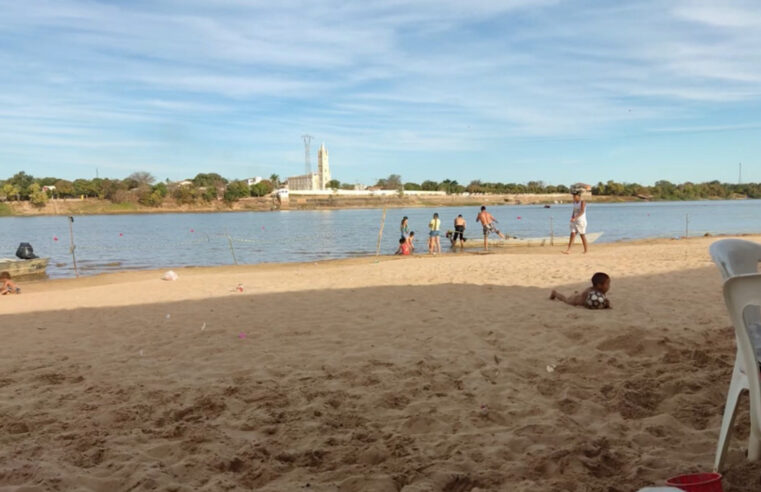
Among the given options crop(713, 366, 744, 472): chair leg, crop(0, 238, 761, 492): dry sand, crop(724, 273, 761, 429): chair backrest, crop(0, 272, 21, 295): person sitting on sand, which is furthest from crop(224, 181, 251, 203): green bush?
crop(724, 273, 761, 429): chair backrest

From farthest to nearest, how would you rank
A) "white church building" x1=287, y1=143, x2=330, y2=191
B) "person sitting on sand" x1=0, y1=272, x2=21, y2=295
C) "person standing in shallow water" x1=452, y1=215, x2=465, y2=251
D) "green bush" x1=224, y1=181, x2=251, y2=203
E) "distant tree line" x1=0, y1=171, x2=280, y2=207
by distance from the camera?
"white church building" x1=287, y1=143, x2=330, y2=191, "green bush" x1=224, y1=181, x2=251, y2=203, "distant tree line" x1=0, y1=171, x2=280, y2=207, "person standing in shallow water" x1=452, y1=215, x2=465, y2=251, "person sitting on sand" x1=0, y1=272, x2=21, y2=295

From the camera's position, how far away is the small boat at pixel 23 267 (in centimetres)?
Answer: 1672

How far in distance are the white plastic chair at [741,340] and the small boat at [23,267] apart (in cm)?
1917

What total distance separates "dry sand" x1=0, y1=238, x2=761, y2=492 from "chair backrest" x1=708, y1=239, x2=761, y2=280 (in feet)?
3.11

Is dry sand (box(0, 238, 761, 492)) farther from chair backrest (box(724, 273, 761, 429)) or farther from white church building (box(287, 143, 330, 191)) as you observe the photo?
white church building (box(287, 143, 330, 191))

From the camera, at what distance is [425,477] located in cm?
256

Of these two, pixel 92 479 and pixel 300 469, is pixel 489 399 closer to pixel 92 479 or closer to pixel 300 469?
pixel 300 469

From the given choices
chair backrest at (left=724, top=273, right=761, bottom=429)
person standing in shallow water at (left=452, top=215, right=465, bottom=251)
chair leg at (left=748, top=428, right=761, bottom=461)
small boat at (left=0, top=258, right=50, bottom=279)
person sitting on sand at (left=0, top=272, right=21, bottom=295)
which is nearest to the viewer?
chair backrest at (left=724, top=273, right=761, bottom=429)

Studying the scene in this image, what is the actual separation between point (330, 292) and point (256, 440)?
5.96m

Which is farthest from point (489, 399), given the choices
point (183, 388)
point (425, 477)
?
point (183, 388)

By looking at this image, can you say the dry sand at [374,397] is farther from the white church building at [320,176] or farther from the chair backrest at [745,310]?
the white church building at [320,176]

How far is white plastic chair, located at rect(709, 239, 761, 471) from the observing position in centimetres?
222

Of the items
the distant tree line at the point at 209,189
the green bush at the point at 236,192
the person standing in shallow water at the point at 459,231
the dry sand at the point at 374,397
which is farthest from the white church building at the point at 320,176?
the dry sand at the point at 374,397

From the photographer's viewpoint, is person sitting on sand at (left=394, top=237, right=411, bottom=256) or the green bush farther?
the green bush
